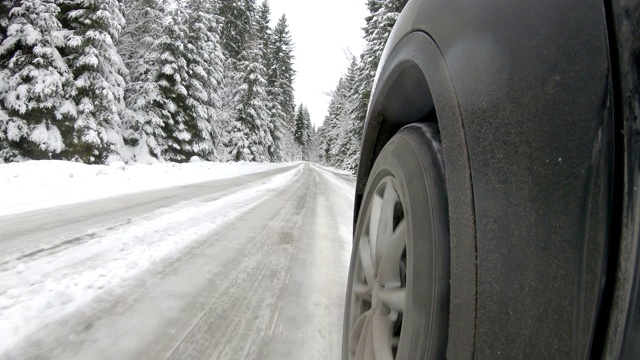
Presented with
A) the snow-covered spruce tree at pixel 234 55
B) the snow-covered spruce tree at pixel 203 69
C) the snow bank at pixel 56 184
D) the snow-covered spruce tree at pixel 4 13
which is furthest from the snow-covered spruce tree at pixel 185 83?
the snow bank at pixel 56 184

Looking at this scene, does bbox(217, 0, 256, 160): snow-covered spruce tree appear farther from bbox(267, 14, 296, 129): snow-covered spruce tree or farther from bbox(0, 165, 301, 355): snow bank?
bbox(0, 165, 301, 355): snow bank

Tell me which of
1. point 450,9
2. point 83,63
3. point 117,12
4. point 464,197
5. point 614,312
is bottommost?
point 614,312

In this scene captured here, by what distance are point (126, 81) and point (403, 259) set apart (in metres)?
18.6

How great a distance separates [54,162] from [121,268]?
6685 mm

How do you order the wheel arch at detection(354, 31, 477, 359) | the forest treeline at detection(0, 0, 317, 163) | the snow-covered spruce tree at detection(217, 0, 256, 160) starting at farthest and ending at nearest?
the snow-covered spruce tree at detection(217, 0, 256, 160), the forest treeline at detection(0, 0, 317, 163), the wheel arch at detection(354, 31, 477, 359)

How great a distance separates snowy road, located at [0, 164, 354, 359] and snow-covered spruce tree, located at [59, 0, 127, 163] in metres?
8.89

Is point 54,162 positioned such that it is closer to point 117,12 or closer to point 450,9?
point 117,12

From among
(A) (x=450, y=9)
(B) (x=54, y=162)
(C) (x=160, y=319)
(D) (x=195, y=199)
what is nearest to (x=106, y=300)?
(C) (x=160, y=319)

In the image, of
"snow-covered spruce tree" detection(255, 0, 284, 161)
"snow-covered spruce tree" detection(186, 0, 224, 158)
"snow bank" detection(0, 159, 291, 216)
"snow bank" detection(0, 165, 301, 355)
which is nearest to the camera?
"snow bank" detection(0, 165, 301, 355)

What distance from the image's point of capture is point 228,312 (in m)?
2.05

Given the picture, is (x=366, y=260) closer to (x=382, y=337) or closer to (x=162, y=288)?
(x=382, y=337)

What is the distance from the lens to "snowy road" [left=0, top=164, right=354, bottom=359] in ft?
5.45

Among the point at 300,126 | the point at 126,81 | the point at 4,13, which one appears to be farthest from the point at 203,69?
the point at 300,126

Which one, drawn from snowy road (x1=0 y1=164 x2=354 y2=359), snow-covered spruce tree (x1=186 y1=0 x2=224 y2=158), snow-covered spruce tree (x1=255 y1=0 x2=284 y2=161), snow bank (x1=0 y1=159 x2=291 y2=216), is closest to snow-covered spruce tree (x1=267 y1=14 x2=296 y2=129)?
snow-covered spruce tree (x1=255 y1=0 x2=284 y2=161)
